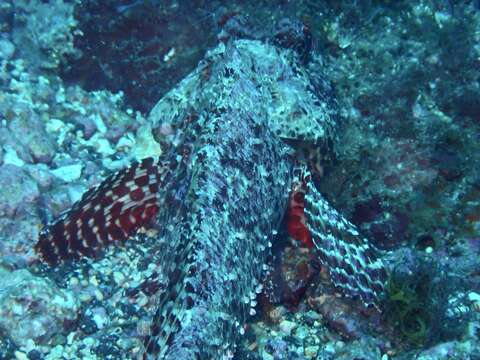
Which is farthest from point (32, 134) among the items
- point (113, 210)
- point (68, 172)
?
point (113, 210)

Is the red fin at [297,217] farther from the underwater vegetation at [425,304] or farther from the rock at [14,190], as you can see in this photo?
the rock at [14,190]

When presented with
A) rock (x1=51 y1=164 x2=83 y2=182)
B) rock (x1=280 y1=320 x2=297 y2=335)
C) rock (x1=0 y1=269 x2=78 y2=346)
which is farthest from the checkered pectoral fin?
rock (x1=51 y1=164 x2=83 y2=182)

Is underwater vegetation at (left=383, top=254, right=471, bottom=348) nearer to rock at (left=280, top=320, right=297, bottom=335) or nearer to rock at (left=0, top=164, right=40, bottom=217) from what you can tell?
rock at (left=280, top=320, right=297, bottom=335)

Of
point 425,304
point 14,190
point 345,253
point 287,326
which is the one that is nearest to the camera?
point 425,304

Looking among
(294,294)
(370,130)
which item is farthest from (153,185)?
(370,130)

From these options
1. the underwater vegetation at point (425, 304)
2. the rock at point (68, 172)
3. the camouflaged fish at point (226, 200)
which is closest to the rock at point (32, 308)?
the camouflaged fish at point (226, 200)

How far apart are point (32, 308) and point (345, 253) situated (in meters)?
2.91

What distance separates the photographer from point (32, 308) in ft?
13.9

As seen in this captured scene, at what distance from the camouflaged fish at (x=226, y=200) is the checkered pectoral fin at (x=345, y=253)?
0.03ft

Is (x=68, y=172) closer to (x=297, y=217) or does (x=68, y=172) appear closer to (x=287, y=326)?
(x=297, y=217)

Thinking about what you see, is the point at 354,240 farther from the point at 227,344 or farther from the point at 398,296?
the point at 227,344

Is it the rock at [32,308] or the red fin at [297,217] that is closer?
the rock at [32,308]

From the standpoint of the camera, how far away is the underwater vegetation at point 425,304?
4.25 m

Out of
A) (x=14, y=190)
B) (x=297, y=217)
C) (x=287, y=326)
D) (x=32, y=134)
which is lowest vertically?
(x=287, y=326)
